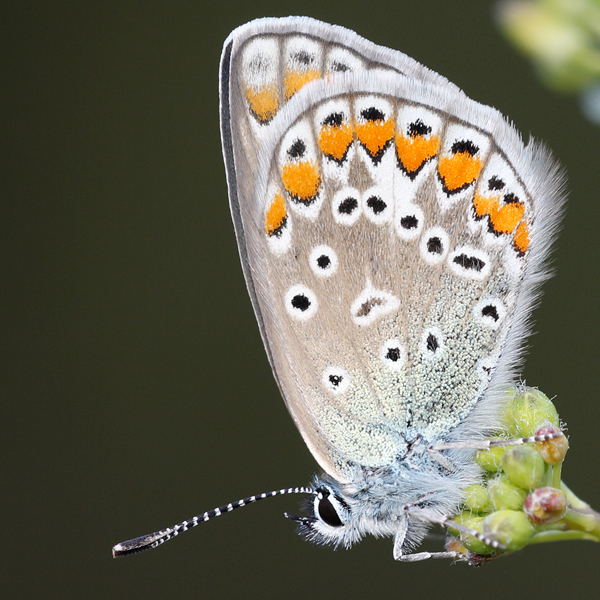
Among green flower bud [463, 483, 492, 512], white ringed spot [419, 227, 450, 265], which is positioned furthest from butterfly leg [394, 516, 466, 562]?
white ringed spot [419, 227, 450, 265]

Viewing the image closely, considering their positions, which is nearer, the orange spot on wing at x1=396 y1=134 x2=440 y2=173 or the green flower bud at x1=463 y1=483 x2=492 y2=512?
the green flower bud at x1=463 y1=483 x2=492 y2=512

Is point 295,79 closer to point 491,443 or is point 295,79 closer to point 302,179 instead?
point 302,179

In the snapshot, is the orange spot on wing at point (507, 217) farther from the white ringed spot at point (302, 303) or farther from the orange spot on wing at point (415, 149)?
the white ringed spot at point (302, 303)

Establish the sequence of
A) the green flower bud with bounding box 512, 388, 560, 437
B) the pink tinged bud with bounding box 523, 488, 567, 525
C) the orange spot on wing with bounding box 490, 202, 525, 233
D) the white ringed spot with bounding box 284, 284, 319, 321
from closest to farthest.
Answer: the pink tinged bud with bounding box 523, 488, 567, 525 < the green flower bud with bounding box 512, 388, 560, 437 < the orange spot on wing with bounding box 490, 202, 525, 233 < the white ringed spot with bounding box 284, 284, 319, 321

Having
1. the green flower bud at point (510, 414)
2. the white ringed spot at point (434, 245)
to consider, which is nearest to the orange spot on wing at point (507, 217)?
the white ringed spot at point (434, 245)

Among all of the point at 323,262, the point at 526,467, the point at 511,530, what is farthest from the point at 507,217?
the point at 511,530

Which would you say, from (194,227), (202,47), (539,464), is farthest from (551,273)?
(202,47)

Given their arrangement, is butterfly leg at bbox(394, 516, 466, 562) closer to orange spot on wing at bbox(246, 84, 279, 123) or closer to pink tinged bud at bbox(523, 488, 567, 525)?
pink tinged bud at bbox(523, 488, 567, 525)
